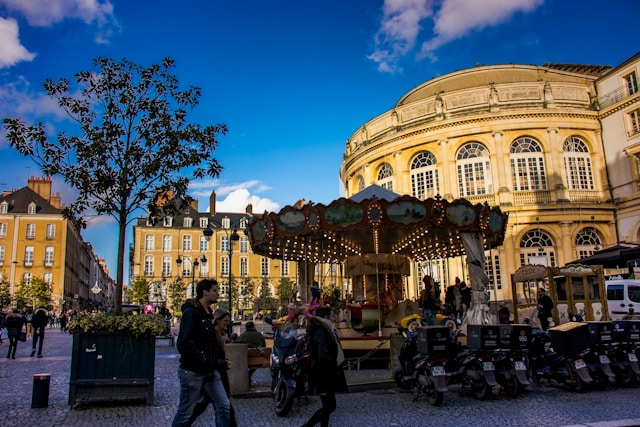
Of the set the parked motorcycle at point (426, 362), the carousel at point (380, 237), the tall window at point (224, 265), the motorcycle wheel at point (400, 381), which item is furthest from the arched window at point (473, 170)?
the tall window at point (224, 265)

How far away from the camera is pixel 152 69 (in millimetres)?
10180

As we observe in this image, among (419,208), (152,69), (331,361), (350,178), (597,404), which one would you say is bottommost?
(597,404)

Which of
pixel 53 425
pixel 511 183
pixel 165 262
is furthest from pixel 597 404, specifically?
pixel 165 262

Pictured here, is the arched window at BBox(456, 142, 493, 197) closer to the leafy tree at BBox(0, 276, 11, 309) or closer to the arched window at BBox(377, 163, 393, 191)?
the arched window at BBox(377, 163, 393, 191)

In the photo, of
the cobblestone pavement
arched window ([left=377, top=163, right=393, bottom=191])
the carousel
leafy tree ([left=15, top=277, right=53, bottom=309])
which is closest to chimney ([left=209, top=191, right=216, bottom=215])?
leafy tree ([left=15, top=277, right=53, bottom=309])

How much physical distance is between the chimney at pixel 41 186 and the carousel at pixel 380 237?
5057 cm

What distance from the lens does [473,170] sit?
108 feet

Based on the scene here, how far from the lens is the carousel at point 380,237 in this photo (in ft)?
41.8

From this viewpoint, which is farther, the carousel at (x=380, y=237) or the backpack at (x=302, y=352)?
the carousel at (x=380, y=237)

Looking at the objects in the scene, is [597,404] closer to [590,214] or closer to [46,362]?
[46,362]

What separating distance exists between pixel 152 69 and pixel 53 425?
6756 millimetres

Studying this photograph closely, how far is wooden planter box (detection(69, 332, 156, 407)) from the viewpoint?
7707mm

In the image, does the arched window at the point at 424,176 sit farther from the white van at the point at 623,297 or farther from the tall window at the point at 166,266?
the tall window at the point at 166,266

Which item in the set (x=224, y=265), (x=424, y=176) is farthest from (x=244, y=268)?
(x=424, y=176)
